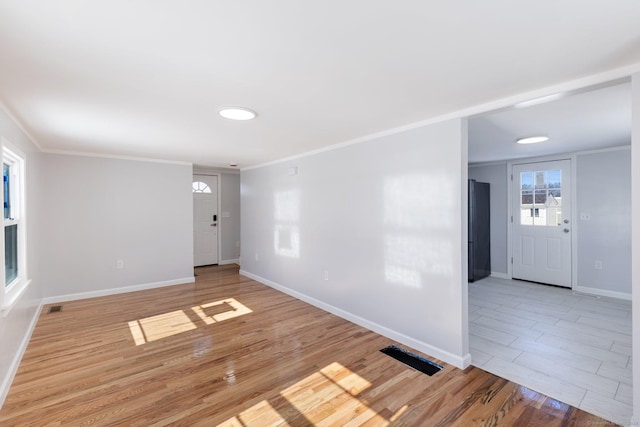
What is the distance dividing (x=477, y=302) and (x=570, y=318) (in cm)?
100

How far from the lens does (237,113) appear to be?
253cm

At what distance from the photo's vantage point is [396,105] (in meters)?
2.41

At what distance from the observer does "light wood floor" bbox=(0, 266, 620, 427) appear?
77.6 inches

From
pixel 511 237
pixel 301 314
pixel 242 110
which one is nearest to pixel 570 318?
pixel 511 237

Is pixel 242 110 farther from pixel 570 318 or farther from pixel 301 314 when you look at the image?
pixel 570 318

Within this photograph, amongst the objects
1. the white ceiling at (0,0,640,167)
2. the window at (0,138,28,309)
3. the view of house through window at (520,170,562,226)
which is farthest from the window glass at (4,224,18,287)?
the view of house through window at (520,170,562,226)

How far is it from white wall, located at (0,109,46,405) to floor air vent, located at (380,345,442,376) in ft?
9.66

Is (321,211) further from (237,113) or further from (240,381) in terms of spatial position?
(240,381)

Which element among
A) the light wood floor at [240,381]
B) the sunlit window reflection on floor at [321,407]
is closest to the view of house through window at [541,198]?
the light wood floor at [240,381]

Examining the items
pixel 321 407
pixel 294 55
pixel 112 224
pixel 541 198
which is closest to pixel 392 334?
pixel 321 407

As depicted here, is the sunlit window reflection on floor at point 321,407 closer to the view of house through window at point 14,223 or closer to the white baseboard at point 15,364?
the white baseboard at point 15,364

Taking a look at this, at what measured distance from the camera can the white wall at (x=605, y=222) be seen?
14.2ft

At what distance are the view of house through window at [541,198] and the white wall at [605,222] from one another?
0.97ft

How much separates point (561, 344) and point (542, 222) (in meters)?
2.88
